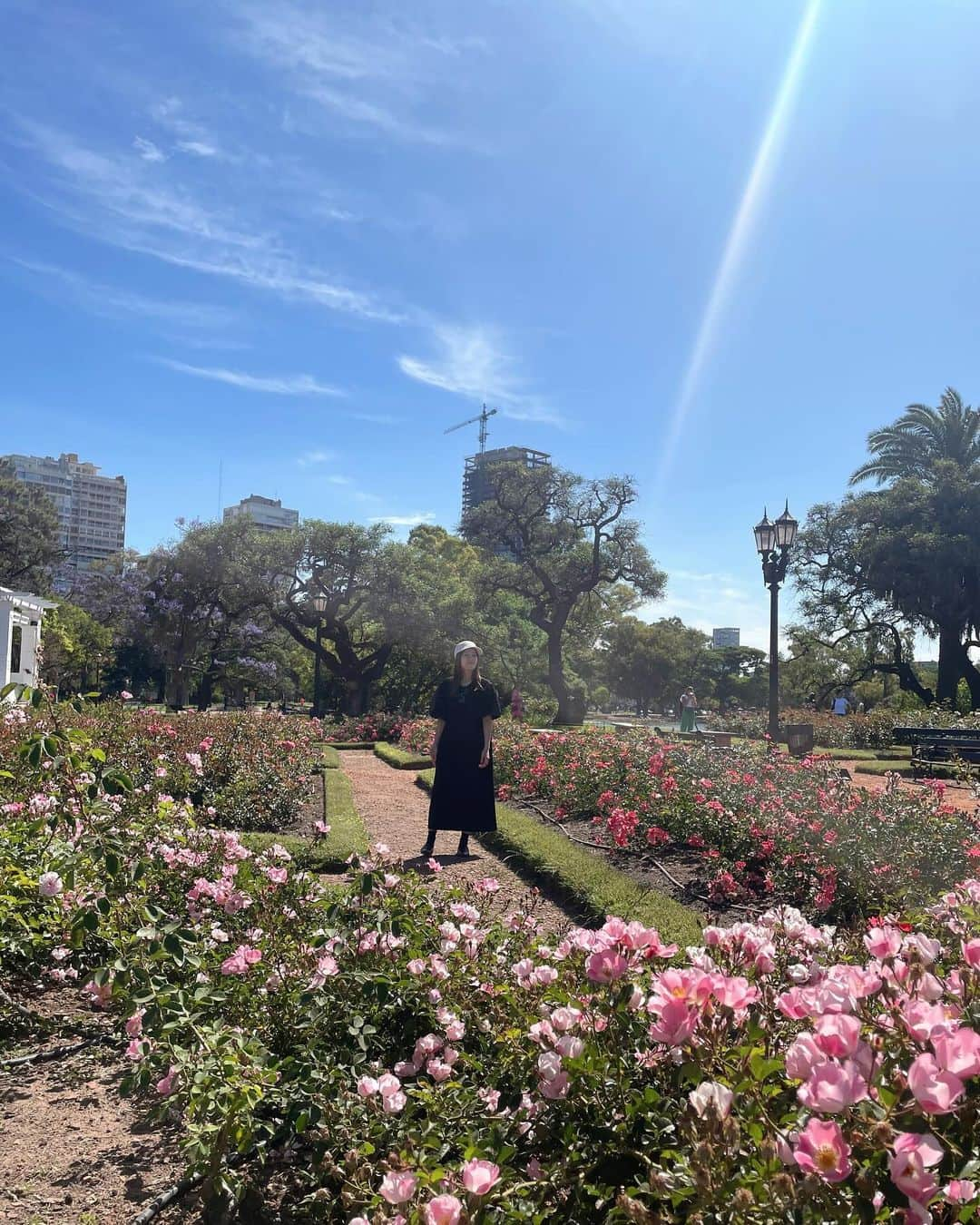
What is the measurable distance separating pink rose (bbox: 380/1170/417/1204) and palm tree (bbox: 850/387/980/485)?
2832 cm

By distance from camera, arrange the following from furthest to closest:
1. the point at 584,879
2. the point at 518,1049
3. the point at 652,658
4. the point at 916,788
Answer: the point at 652,658, the point at 916,788, the point at 584,879, the point at 518,1049

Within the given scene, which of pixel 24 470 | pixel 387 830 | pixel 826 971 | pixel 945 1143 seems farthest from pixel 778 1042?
pixel 24 470

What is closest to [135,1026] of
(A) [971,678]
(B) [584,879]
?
(B) [584,879]

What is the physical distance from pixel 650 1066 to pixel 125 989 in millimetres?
1302

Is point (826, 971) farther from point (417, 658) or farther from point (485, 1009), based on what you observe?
point (417, 658)

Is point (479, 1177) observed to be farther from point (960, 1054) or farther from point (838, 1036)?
point (960, 1054)

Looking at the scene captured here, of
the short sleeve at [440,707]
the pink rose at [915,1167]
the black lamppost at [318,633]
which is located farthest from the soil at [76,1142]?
the black lamppost at [318,633]

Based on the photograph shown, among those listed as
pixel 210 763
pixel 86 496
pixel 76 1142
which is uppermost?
pixel 86 496

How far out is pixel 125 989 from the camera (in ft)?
6.79

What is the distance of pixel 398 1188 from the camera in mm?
1187

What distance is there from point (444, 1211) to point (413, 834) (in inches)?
234

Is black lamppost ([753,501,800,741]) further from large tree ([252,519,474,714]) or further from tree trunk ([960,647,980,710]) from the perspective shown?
tree trunk ([960,647,980,710])

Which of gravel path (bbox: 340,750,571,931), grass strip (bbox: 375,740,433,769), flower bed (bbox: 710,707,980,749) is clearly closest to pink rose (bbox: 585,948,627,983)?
gravel path (bbox: 340,750,571,931)

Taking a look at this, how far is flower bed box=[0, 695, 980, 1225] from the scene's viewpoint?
3.43 ft
